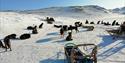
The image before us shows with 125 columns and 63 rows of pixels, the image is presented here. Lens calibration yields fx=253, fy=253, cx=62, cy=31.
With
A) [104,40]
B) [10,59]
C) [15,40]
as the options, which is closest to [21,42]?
[15,40]

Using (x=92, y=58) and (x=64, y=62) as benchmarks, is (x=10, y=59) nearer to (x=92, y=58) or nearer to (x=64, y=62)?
(x=64, y=62)

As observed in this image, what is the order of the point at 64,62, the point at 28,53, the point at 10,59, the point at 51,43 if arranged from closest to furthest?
the point at 64,62
the point at 10,59
the point at 28,53
the point at 51,43

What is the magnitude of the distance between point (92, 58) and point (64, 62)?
2479mm

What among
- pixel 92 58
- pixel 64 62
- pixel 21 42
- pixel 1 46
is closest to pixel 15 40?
pixel 21 42

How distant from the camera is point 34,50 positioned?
22.3 m

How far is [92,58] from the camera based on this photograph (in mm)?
16750

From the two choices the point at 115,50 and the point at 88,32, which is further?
the point at 88,32

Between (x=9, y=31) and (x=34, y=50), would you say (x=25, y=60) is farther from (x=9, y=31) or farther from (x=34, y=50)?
(x=9, y=31)

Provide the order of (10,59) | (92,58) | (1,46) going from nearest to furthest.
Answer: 1. (92,58)
2. (10,59)
3. (1,46)

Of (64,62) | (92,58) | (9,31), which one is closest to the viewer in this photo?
(92,58)

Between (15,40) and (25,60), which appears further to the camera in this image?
(15,40)

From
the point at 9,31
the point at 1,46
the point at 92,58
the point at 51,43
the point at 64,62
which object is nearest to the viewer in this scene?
the point at 92,58

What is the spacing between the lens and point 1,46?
23000mm

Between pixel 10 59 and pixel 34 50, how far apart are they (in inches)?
127
